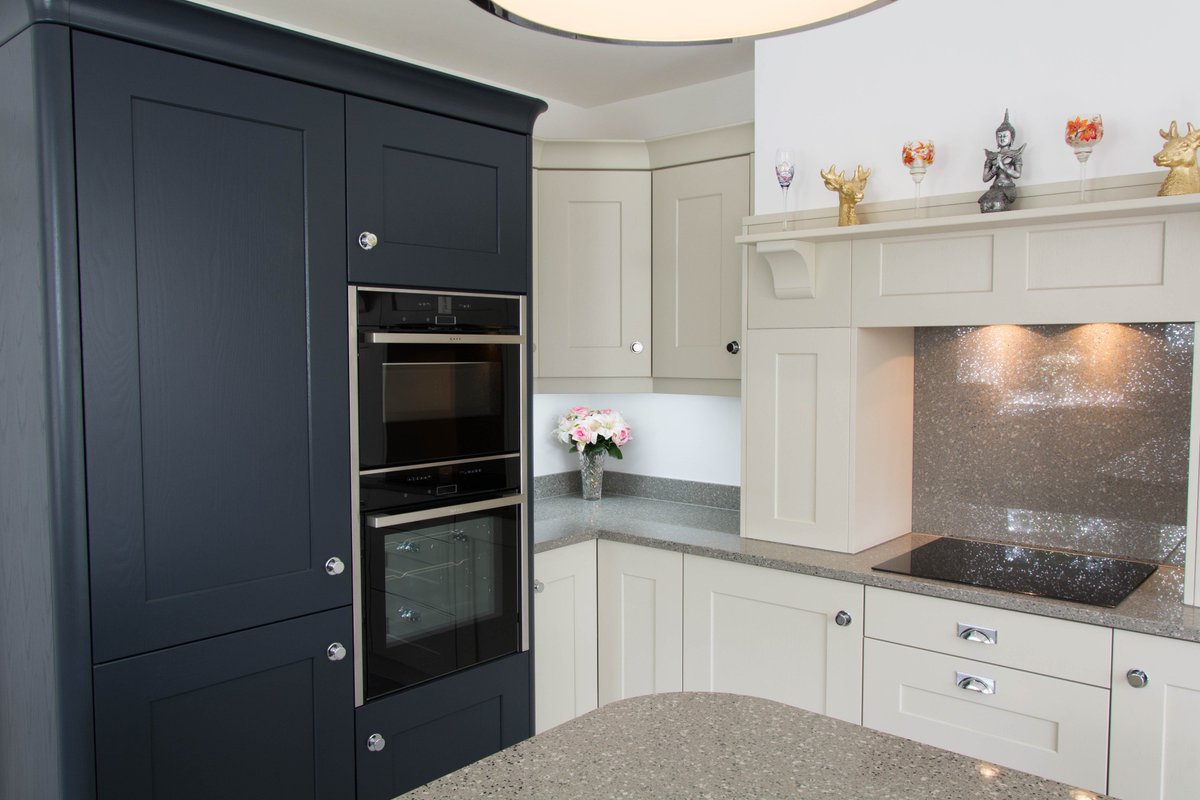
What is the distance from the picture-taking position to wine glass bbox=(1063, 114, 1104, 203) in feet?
6.86

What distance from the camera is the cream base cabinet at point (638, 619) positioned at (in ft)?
9.31

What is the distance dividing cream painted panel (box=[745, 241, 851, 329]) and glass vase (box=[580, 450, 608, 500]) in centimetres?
100

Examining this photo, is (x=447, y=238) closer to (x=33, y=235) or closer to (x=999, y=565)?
(x=33, y=235)

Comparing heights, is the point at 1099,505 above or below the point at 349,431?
below

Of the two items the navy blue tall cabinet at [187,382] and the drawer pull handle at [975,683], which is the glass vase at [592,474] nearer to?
the navy blue tall cabinet at [187,382]

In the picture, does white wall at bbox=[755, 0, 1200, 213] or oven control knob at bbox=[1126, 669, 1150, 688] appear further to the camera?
white wall at bbox=[755, 0, 1200, 213]

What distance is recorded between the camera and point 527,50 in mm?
2982

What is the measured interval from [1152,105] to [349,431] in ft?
6.71

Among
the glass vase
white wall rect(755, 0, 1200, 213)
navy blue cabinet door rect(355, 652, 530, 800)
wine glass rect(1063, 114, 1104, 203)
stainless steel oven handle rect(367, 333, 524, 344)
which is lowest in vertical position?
navy blue cabinet door rect(355, 652, 530, 800)

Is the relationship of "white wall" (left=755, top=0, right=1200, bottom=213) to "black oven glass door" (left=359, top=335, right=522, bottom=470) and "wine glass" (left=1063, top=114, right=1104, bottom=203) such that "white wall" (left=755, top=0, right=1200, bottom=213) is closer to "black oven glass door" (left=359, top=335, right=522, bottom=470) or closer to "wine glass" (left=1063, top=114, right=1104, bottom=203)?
"wine glass" (left=1063, top=114, right=1104, bottom=203)

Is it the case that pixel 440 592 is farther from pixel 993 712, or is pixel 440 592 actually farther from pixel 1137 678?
pixel 1137 678

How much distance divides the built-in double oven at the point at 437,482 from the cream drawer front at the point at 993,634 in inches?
39.5

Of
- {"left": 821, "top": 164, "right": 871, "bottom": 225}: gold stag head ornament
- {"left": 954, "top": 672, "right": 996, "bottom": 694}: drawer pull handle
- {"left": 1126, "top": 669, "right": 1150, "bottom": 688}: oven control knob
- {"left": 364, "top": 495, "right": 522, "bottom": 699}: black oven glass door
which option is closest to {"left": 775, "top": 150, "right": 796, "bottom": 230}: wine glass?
{"left": 821, "top": 164, "right": 871, "bottom": 225}: gold stag head ornament

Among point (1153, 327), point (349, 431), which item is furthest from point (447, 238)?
point (1153, 327)
